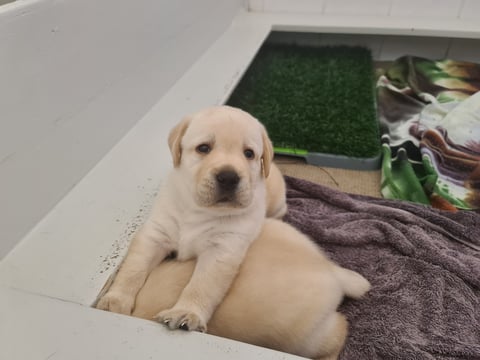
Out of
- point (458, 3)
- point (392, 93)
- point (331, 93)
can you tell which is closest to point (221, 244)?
point (331, 93)

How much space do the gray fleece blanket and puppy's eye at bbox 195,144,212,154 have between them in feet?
2.11

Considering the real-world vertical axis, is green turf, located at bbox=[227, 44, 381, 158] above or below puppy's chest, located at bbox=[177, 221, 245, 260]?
below

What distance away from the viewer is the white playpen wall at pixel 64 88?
40.6 inches

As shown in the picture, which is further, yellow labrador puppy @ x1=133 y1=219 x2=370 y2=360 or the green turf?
the green turf

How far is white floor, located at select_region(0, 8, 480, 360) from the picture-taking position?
2.71ft

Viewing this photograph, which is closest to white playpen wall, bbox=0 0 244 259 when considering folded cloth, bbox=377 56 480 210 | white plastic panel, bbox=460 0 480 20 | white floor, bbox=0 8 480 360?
white floor, bbox=0 8 480 360

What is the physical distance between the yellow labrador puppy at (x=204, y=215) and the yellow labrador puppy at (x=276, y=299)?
31 millimetres

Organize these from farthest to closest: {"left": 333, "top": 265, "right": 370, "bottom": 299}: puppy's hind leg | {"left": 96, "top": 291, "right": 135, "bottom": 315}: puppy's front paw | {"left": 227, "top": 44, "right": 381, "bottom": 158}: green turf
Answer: {"left": 227, "top": 44, "right": 381, "bottom": 158}: green turf, {"left": 333, "top": 265, "right": 370, "bottom": 299}: puppy's hind leg, {"left": 96, "top": 291, "right": 135, "bottom": 315}: puppy's front paw

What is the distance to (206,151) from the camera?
1072 mm

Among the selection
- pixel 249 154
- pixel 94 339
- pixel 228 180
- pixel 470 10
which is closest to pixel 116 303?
pixel 94 339

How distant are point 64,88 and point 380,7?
2.73 meters

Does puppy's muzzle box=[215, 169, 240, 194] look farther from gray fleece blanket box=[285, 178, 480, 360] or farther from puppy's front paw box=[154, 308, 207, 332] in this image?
gray fleece blanket box=[285, 178, 480, 360]

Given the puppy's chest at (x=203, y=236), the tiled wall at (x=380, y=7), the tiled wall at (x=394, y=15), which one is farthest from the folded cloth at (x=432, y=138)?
the puppy's chest at (x=203, y=236)

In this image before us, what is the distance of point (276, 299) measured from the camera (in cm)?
97
